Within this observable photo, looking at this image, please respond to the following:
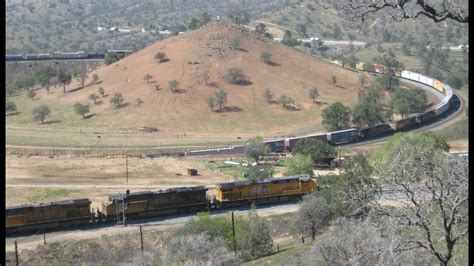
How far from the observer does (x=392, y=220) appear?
30.5ft

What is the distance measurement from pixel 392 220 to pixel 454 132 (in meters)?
55.8

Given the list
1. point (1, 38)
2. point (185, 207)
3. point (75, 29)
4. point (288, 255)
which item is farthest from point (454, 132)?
point (75, 29)

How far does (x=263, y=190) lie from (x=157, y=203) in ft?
20.0

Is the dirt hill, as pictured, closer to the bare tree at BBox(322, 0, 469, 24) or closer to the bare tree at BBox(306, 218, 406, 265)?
the bare tree at BBox(306, 218, 406, 265)

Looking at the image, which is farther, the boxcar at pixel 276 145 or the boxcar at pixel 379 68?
the boxcar at pixel 379 68

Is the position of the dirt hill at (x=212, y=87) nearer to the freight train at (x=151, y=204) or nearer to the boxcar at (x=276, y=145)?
the boxcar at (x=276, y=145)

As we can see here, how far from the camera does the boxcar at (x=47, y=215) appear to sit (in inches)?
1318

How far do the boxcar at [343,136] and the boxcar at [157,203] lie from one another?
24710 mm

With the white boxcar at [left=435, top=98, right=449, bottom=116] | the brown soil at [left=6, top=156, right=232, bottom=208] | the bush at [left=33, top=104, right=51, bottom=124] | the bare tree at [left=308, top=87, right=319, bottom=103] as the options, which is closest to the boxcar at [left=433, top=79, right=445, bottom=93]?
the white boxcar at [left=435, top=98, right=449, bottom=116]

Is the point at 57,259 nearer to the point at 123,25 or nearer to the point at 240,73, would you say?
the point at 240,73

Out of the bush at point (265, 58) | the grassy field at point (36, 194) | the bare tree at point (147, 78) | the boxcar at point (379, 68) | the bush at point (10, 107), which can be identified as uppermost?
the bush at point (265, 58)

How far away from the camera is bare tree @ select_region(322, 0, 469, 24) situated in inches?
268

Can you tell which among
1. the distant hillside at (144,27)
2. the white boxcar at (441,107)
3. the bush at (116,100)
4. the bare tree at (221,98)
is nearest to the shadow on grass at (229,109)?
the bare tree at (221,98)

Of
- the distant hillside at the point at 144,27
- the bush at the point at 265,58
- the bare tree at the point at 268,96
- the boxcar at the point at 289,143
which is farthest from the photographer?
the distant hillside at the point at 144,27
